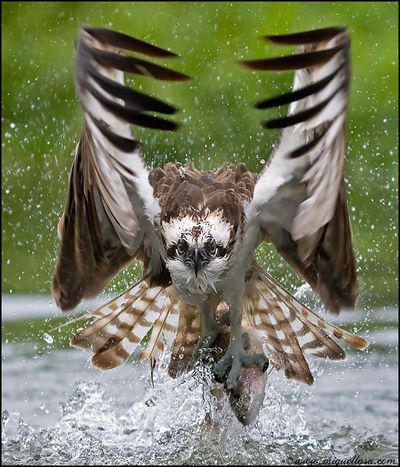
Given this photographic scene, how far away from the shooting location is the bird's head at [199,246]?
5730 millimetres

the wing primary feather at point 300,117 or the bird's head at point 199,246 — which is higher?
the wing primary feather at point 300,117

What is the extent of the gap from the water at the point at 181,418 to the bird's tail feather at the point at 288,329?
286 mm

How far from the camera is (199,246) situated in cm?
573

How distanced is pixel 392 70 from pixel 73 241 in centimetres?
573

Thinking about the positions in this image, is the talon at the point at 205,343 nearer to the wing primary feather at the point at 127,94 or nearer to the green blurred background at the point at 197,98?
the wing primary feather at the point at 127,94

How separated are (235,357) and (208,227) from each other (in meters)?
0.90

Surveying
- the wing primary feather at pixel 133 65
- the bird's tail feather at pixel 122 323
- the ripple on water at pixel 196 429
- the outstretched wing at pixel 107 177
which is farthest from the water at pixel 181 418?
the wing primary feather at pixel 133 65

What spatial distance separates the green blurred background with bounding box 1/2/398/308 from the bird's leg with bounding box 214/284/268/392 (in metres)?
3.38

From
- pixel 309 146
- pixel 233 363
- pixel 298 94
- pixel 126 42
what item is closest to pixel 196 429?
pixel 233 363

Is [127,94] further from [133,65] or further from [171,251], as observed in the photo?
[171,251]

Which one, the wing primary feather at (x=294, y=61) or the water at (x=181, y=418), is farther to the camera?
the water at (x=181, y=418)

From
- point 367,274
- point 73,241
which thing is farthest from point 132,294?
point 367,274

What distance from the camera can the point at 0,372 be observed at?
322 inches

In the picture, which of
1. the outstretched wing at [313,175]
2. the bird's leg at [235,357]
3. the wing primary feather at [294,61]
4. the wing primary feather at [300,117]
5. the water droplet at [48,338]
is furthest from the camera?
the water droplet at [48,338]
